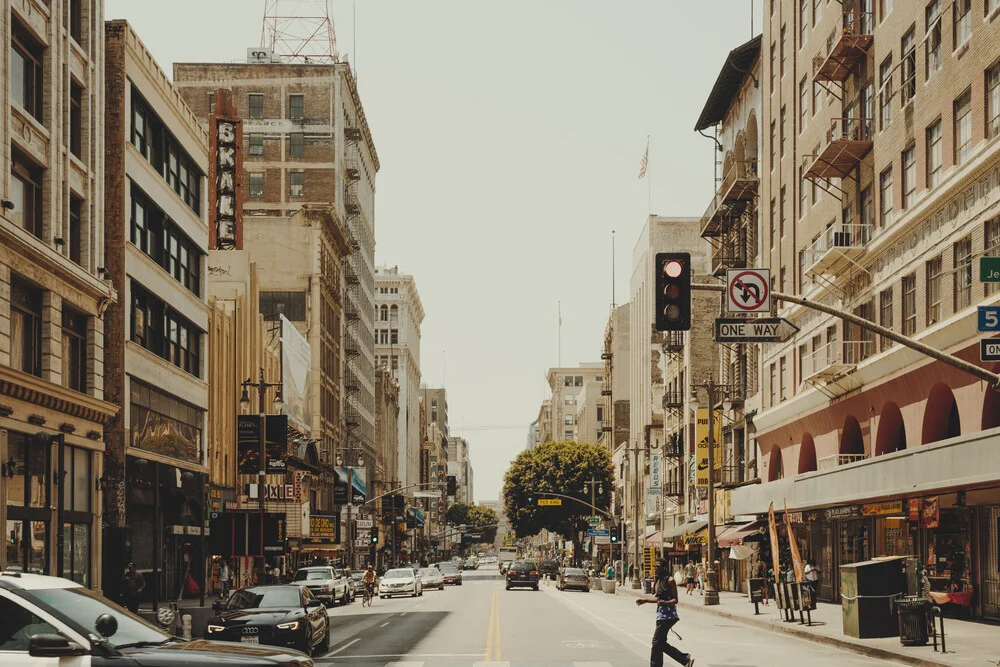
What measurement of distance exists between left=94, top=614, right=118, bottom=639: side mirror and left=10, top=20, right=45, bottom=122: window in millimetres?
25496

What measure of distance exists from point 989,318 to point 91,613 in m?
13.9

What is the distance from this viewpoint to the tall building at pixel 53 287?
31.4 meters

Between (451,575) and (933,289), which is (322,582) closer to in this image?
(933,289)

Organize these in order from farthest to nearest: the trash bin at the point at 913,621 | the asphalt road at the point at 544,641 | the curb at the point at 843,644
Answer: the trash bin at the point at 913,621 < the asphalt road at the point at 544,641 < the curb at the point at 843,644

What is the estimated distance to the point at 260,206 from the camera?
95.6 metres

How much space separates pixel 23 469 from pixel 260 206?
65239 mm

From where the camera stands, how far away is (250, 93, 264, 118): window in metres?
95.1

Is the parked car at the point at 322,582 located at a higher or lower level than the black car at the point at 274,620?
lower

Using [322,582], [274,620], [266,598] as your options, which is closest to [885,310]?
[322,582]

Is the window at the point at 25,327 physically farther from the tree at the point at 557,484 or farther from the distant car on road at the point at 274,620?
the tree at the point at 557,484

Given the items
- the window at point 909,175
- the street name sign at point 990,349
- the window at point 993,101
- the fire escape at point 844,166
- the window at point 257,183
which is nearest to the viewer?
the street name sign at point 990,349

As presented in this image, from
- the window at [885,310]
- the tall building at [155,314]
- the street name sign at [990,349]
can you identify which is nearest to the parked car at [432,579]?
the tall building at [155,314]

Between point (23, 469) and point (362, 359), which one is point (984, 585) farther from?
point (362, 359)

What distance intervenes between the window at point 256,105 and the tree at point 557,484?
4303 centimetres
